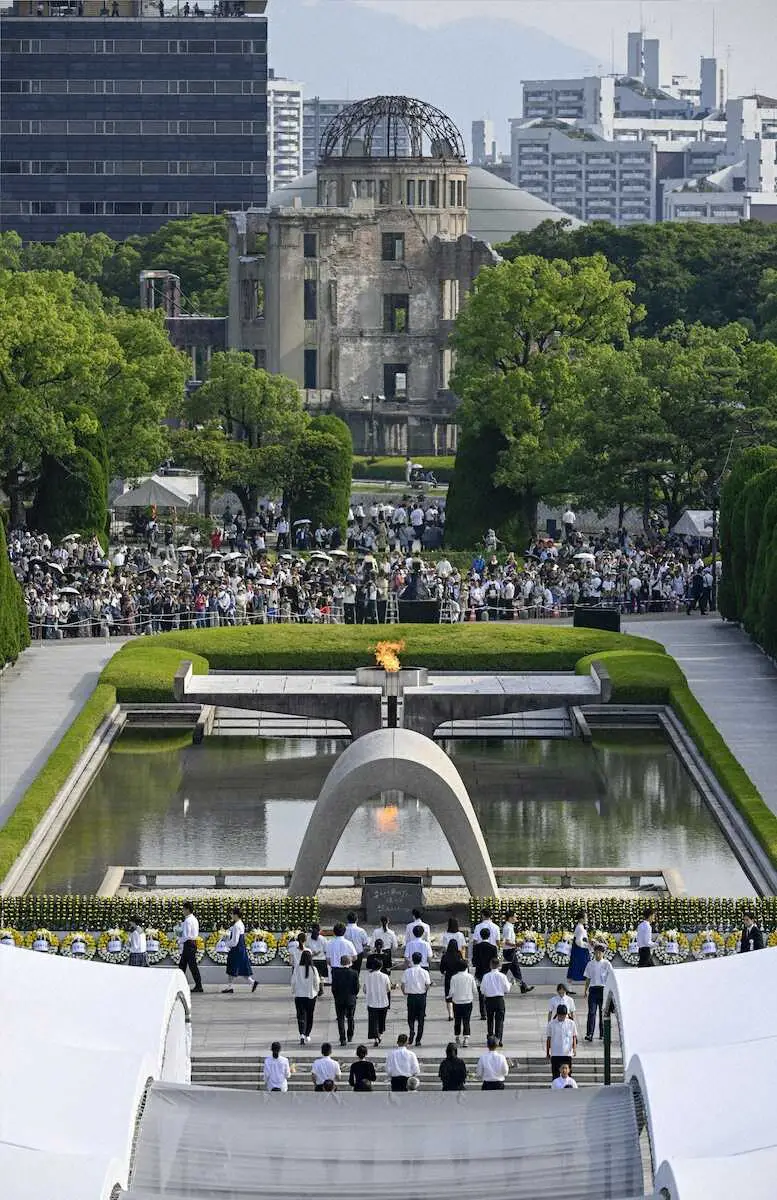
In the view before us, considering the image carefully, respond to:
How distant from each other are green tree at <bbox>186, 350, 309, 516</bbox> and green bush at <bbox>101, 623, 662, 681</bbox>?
25.0 meters

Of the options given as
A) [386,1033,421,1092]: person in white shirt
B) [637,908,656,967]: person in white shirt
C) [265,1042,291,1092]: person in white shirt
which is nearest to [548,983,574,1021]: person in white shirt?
[386,1033,421,1092]: person in white shirt

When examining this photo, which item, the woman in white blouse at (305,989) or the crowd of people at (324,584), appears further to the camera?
the crowd of people at (324,584)

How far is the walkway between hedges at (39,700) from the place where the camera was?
A: 4409cm

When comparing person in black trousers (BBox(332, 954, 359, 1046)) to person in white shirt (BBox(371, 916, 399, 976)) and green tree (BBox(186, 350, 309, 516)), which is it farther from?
green tree (BBox(186, 350, 309, 516))

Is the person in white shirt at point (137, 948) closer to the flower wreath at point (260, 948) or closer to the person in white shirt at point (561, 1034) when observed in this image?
the flower wreath at point (260, 948)

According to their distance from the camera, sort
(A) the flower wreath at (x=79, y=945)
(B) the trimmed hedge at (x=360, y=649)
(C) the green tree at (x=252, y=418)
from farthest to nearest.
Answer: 1. (C) the green tree at (x=252, y=418)
2. (B) the trimmed hedge at (x=360, y=649)
3. (A) the flower wreath at (x=79, y=945)

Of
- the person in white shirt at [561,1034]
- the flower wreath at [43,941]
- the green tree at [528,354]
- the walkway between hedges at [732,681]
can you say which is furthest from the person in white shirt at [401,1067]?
the green tree at [528,354]

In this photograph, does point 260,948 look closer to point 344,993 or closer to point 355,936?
point 355,936

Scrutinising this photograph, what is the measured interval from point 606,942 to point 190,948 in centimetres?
525

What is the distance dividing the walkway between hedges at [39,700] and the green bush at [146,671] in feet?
2.02

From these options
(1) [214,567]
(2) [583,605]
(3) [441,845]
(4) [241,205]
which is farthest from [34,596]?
(4) [241,205]

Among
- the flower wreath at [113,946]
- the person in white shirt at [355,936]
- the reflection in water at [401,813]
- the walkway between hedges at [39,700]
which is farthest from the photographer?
the walkway between hedges at [39,700]

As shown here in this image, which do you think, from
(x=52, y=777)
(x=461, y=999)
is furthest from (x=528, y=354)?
(x=461, y=999)

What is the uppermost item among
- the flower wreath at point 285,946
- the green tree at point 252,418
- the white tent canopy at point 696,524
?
the green tree at point 252,418
